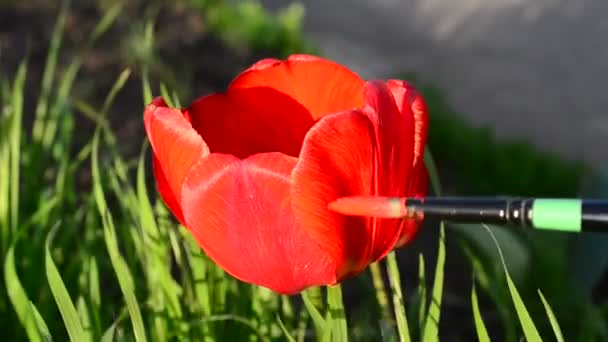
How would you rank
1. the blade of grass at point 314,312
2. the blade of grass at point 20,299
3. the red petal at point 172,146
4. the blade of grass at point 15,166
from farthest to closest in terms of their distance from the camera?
the blade of grass at point 15,166 → the blade of grass at point 20,299 → the blade of grass at point 314,312 → the red petal at point 172,146

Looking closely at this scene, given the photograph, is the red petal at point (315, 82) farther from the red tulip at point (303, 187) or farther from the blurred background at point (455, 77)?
the blurred background at point (455, 77)

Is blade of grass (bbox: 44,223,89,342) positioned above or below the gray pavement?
below

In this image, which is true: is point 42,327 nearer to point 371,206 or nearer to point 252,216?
point 252,216

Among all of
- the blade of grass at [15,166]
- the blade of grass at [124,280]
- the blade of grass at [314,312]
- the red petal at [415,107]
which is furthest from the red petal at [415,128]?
the blade of grass at [15,166]

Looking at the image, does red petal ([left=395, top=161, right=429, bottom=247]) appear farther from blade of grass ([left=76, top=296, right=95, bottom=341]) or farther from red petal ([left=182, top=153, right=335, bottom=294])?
blade of grass ([left=76, top=296, right=95, bottom=341])

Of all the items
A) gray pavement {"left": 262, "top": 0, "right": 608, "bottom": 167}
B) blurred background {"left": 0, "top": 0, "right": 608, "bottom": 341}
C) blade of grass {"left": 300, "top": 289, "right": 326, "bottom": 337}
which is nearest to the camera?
blade of grass {"left": 300, "top": 289, "right": 326, "bottom": 337}

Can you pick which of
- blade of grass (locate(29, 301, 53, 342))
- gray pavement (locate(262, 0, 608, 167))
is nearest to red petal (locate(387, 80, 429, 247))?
blade of grass (locate(29, 301, 53, 342))
